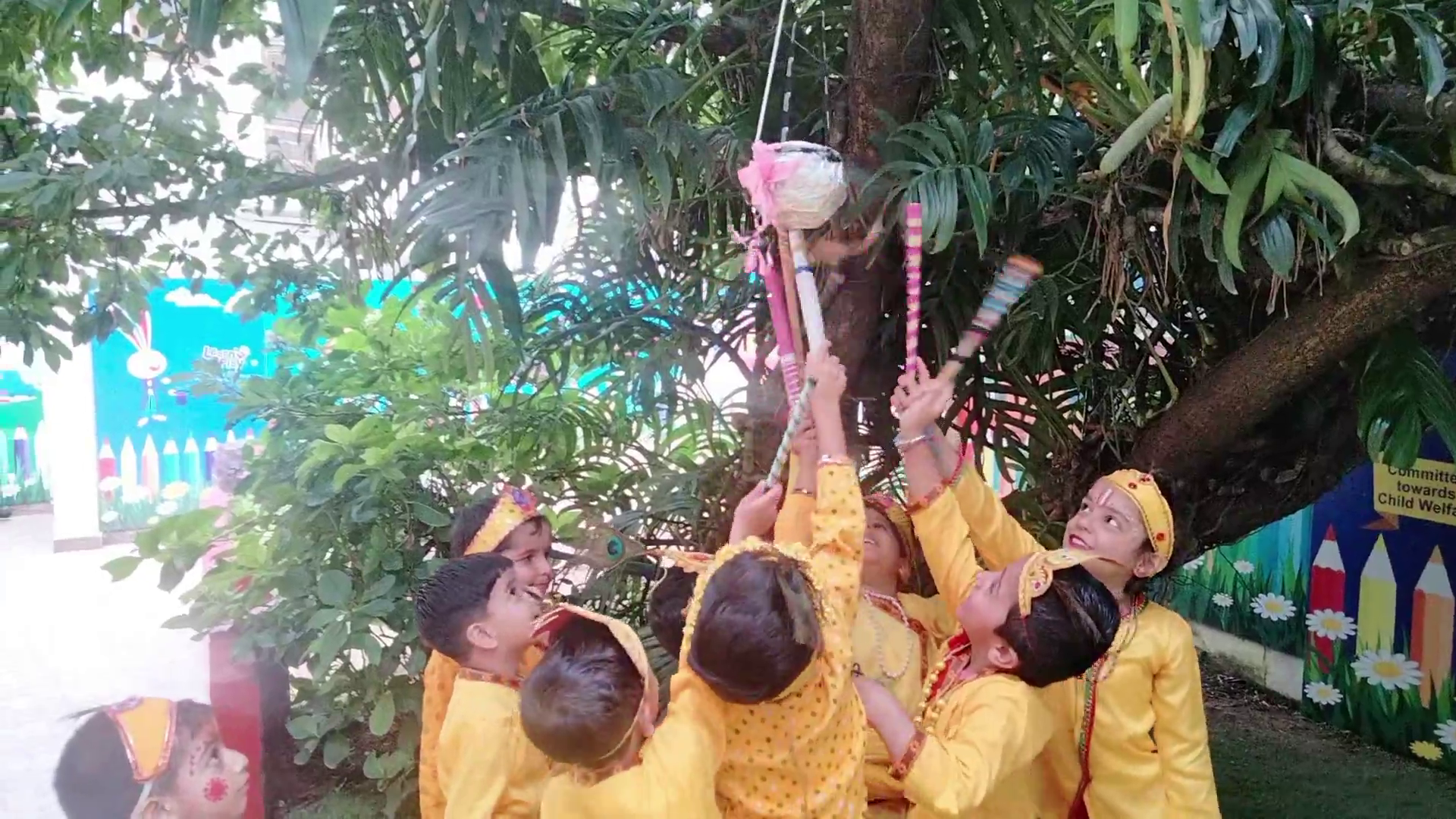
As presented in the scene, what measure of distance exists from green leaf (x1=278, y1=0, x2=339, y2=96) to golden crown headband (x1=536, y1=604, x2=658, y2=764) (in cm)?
73

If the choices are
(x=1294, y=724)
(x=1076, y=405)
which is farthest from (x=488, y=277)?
(x=1294, y=724)

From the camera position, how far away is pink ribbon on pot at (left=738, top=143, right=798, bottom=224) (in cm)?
118

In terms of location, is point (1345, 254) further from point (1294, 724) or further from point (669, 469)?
point (1294, 724)

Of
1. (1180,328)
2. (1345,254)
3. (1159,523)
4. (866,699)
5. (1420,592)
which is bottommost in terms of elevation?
(1420,592)

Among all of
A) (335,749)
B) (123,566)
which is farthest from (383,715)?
(123,566)

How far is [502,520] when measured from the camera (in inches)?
64.4

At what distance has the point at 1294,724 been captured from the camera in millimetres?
3424

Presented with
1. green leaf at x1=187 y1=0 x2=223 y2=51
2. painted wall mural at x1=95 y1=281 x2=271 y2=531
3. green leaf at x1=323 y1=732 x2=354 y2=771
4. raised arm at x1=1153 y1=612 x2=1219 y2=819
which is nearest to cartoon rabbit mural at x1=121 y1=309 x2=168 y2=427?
painted wall mural at x1=95 y1=281 x2=271 y2=531

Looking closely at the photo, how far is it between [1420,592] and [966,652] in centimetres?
247

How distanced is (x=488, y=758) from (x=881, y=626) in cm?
66

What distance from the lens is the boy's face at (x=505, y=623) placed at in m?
1.43

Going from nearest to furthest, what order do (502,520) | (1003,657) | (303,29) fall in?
1. (303,29)
2. (1003,657)
3. (502,520)

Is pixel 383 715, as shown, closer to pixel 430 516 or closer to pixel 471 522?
pixel 430 516

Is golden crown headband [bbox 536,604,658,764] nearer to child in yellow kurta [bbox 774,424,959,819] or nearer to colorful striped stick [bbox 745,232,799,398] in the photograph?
child in yellow kurta [bbox 774,424,959,819]
